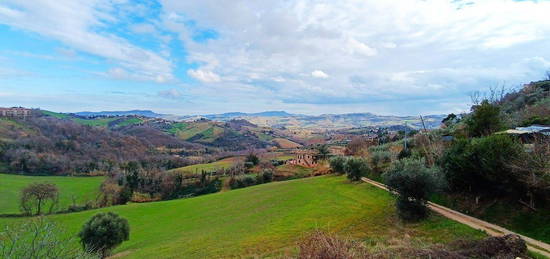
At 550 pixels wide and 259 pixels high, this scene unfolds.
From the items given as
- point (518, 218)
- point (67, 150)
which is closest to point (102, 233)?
point (518, 218)

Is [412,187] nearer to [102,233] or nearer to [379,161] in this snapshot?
[102,233]

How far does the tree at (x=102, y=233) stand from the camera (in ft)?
88.4

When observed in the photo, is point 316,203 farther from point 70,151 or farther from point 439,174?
point 70,151

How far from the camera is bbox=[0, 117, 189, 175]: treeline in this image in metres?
104

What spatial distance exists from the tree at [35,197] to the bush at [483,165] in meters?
69.0

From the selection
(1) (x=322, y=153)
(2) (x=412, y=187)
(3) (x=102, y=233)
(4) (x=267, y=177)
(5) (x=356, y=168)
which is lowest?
(4) (x=267, y=177)

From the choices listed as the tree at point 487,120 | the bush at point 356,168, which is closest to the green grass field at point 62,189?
the bush at point 356,168

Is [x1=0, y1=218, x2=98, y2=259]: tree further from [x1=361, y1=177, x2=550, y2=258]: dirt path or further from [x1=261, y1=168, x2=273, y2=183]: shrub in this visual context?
[x1=261, y1=168, x2=273, y2=183]: shrub

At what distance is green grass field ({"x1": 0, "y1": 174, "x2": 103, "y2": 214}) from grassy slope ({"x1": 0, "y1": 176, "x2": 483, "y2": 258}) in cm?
1233

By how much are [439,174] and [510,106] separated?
2000 inches

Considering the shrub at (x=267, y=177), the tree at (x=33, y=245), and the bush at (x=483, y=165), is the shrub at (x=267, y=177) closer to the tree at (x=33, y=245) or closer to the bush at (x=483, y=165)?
the bush at (x=483, y=165)

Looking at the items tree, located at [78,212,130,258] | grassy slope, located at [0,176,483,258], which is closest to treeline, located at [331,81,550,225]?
grassy slope, located at [0,176,483,258]

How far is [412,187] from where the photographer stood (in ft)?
75.5

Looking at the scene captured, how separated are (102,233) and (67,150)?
386ft
